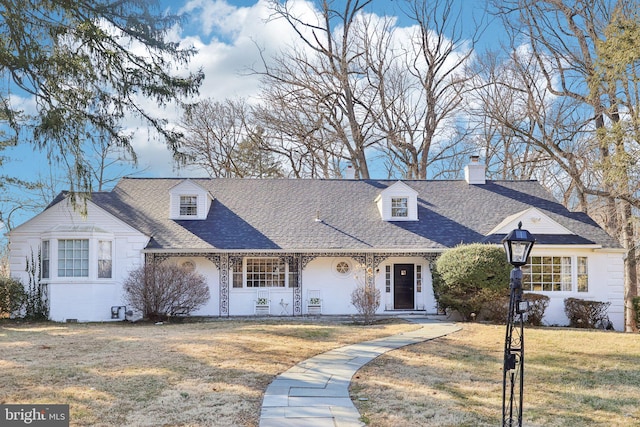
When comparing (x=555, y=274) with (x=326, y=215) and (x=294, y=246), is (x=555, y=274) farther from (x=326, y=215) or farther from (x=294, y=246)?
(x=294, y=246)

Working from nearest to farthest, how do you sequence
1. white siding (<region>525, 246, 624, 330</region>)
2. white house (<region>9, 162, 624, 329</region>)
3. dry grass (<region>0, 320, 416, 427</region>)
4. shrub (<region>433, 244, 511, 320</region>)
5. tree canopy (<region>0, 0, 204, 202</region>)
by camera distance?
dry grass (<region>0, 320, 416, 427</region>), tree canopy (<region>0, 0, 204, 202</region>), shrub (<region>433, 244, 511, 320</region>), white house (<region>9, 162, 624, 329</region>), white siding (<region>525, 246, 624, 330</region>)

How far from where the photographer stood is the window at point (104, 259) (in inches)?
682

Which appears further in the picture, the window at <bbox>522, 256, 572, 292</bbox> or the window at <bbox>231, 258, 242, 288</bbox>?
the window at <bbox>231, 258, 242, 288</bbox>

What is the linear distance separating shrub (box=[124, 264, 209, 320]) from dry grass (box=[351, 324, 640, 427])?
25.0 feet

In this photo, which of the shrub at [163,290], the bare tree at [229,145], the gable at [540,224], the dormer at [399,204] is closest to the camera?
the shrub at [163,290]

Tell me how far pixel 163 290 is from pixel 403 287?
795cm

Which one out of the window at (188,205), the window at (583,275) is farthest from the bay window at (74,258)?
the window at (583,275)

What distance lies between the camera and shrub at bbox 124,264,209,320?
53.6ft

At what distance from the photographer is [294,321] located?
54.3 ft

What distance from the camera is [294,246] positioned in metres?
18.2

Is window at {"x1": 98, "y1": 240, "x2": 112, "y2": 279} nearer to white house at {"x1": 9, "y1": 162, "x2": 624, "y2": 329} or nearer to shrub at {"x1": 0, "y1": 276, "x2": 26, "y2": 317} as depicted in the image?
white house at {"x1": 9, "y1": 162, "x2": 624, "y2": 329}

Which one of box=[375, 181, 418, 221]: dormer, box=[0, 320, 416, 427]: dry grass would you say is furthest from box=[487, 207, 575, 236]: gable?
box=[0, 320, 416, 427]: dry grass

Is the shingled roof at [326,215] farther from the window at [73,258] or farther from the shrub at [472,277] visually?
the shrub at [472,277]

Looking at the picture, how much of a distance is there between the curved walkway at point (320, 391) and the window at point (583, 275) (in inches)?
356
